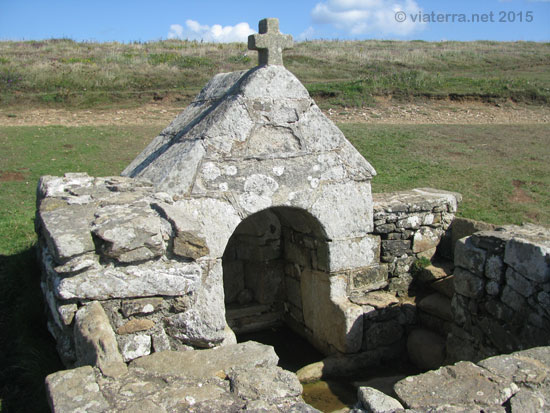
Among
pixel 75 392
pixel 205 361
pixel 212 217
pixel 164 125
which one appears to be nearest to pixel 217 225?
pixel 212 217

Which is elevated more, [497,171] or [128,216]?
[128,216]

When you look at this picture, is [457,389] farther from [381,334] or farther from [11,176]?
[11,176]

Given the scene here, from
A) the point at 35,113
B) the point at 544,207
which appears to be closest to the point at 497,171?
the point at 544,207

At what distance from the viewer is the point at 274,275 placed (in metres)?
6.20

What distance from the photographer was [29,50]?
81.0 ft

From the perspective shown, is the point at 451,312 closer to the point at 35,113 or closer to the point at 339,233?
the point at 339,233

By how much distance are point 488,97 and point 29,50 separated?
21.5 m

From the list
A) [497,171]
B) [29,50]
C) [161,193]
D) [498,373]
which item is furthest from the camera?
[29,50]

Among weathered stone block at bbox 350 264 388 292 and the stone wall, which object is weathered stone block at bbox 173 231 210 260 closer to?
the stone wall

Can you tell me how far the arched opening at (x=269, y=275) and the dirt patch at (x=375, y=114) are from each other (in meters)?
9.52

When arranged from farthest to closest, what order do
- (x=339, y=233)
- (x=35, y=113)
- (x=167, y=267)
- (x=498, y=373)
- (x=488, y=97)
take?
(x=488, y=97)
(x=35, y=113)
(x=339, y=233)
(x=167, y=267)
(x=498, y=373)

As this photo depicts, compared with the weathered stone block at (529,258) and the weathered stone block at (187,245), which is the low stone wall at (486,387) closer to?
the weathered stone block at (529,258)

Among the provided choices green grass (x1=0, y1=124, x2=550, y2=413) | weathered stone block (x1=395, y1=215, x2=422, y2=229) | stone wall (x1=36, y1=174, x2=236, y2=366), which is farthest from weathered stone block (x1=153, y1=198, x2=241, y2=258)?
weathered stone block (x1=395, y1=215, x2=422, y2=229)

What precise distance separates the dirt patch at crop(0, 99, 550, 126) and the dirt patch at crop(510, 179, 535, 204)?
6299mm
